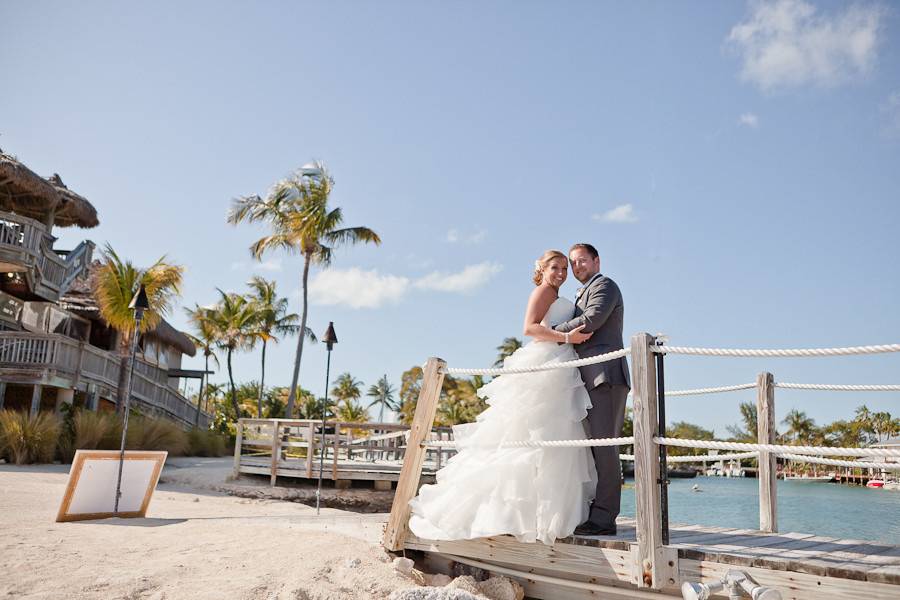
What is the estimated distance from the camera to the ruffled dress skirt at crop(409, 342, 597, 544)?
4051 mm

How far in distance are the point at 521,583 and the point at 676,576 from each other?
51.9 inches

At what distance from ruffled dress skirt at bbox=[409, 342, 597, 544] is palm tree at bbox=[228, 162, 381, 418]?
25477 millimetres

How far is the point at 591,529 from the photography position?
4133 millimetres

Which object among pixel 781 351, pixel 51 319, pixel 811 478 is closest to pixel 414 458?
pixel 781 351

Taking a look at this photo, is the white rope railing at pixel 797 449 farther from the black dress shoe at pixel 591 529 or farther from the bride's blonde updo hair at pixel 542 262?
the bride's blonde updo hair at pixel 542 262

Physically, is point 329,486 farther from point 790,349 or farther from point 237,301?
point 237,301

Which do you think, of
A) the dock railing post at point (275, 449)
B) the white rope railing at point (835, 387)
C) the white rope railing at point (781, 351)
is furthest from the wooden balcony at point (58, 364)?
the white rope railing at point (835, 387)

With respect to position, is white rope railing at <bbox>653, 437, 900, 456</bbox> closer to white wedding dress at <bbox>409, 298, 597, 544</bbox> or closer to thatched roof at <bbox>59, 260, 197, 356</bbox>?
white wedding dress at <bbox>409, 298, 597, 544</bbox>

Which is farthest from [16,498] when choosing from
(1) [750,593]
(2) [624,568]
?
(1) [750,593]

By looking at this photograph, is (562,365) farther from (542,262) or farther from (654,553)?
(654,553)

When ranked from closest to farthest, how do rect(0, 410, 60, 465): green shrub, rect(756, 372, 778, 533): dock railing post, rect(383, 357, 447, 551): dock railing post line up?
rect(756, 372, 778, 533): dock railing post → rect(383, 357, 447, 551): dock railing post → rect(0, 410, 60, 465): green shrub

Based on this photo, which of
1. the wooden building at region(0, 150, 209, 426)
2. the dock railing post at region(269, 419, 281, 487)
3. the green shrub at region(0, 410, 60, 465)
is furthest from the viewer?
the wooden building at region(0, 150, 209, 426)

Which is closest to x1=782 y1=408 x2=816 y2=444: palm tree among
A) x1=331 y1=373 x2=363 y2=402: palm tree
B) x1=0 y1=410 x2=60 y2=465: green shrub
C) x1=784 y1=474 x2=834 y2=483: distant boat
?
x1=784 y1=474 x2=834 y2=483: distant boat

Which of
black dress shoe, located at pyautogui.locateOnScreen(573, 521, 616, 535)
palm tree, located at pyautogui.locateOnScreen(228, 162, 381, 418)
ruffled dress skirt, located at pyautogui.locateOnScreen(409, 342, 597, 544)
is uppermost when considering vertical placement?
palm tree, located at pyautogui.locateOnScreen(228, 162, 381, 418)
